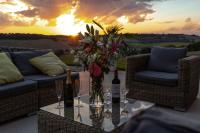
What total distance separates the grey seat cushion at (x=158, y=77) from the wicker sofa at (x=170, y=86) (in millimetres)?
13

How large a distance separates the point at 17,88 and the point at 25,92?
0.12 m

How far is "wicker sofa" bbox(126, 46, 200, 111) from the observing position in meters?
3.01

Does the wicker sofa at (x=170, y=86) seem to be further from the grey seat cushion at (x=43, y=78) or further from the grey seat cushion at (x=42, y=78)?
the grey seat cushion at (x=42, y=78)

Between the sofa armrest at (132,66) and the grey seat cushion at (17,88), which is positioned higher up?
the sofa armrest at (132,66)

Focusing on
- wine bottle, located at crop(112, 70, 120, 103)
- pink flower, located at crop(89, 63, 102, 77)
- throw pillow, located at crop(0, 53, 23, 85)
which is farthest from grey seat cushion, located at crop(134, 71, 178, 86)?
throw pillow, located at crop(0, 53, 23, 85)

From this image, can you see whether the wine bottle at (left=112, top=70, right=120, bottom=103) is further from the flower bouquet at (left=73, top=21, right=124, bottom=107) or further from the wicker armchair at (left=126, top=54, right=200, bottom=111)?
the wicker armchair at (left=126, top=54, right=200, bottom=111)

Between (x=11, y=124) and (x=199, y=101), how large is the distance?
7.91 feet

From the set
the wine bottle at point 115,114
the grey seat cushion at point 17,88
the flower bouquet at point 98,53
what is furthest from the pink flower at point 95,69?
the grey seat cushion at point 17,88

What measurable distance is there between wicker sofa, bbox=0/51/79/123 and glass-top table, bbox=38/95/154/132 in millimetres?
705

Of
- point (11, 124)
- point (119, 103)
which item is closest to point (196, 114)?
point (119, 103)

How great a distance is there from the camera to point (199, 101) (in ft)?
11.4

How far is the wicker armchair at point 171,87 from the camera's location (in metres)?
3.00

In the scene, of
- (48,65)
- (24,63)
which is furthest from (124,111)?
(24,63)

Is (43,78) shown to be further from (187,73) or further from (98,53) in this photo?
(187,73)
